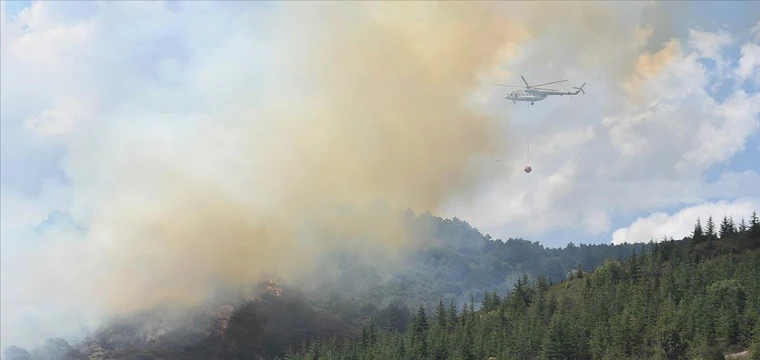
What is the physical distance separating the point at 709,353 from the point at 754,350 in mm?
10399

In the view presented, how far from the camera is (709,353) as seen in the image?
19375 centimetres

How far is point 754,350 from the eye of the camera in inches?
7328
